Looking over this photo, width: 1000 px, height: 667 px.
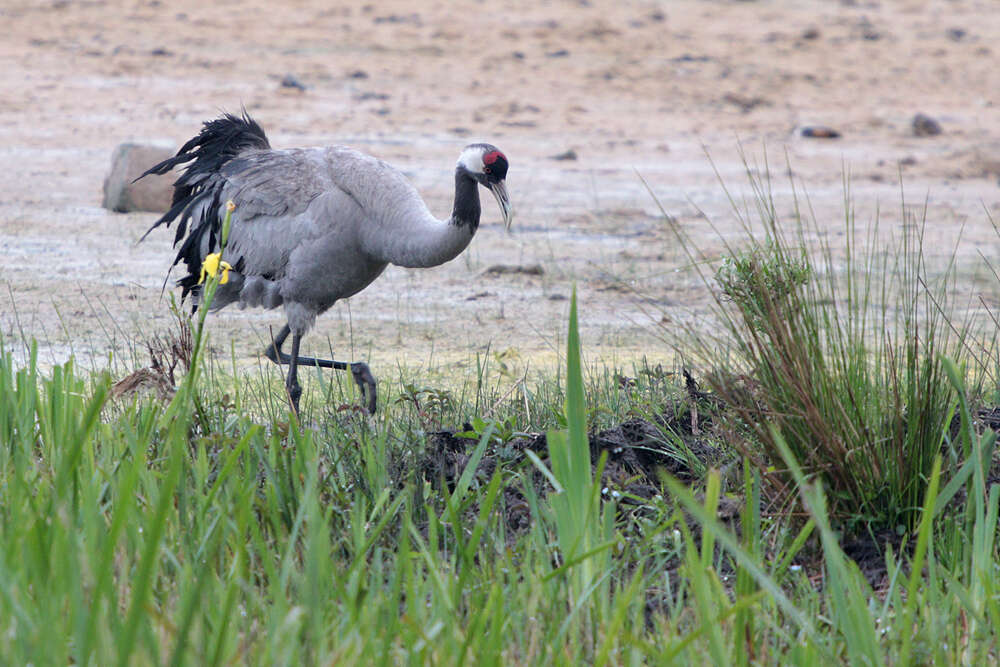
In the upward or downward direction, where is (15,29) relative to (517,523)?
upward

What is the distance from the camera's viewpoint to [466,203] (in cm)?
475

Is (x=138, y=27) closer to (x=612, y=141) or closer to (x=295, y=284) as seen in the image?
(x=612, y=141)

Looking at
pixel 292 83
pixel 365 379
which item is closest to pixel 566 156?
pixel 292 83

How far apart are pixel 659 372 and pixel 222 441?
5.21ft

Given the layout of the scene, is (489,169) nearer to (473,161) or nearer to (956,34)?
(473,161)

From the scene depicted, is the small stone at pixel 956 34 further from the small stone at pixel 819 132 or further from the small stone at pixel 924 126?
the small stone at pixel 819 132

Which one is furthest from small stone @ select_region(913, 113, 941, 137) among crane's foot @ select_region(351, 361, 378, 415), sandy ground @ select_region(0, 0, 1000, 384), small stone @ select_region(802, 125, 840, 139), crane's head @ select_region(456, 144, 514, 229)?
crane's foot @ select_region(351, 361, 378, 415)

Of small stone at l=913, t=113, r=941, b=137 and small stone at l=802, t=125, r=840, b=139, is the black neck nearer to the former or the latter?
small stone at l=802, t=125, r=840, b=139

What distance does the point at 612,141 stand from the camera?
40.2 feet

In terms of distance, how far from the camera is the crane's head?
4781 millimetres

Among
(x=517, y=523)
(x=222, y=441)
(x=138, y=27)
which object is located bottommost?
(x=517, y=523)

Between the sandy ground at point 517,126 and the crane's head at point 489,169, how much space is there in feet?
3.62

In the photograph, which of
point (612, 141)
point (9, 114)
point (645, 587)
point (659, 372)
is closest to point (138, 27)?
point (9, 114)

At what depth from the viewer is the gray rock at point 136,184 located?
8.48 m
